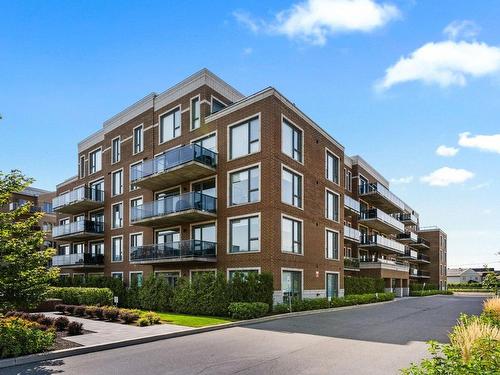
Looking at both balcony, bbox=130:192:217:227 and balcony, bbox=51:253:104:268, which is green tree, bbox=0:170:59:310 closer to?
balcony, bbox=130:192:217:227

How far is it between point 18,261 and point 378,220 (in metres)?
35.6

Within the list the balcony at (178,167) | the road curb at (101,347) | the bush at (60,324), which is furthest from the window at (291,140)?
the bush at (60,324)

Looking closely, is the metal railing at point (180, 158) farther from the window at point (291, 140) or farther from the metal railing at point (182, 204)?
the window at point (291, 140)

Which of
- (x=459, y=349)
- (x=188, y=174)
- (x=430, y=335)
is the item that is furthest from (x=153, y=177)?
(x=459, y=349)

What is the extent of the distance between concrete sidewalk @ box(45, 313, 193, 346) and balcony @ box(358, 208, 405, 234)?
29.2 metres

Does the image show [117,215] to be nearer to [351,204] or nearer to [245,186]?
[245,186]

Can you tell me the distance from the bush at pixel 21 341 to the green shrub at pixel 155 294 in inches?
471

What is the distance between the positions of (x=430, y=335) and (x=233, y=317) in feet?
27.3

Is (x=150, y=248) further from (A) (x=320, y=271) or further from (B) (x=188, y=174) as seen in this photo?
(A) (x=320, y=271)

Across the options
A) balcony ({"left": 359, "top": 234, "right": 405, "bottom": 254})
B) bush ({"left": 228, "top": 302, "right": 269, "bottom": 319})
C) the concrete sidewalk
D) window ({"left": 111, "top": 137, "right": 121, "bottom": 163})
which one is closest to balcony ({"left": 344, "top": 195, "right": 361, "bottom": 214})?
balcony ({"left": 359, "top": 234, "right": 405, "bottom": 254})

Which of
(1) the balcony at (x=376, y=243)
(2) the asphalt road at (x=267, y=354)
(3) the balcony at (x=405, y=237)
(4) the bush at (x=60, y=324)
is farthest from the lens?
(3) the balcony at (x=405, y=237)

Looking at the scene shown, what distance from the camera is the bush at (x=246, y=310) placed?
1822cm

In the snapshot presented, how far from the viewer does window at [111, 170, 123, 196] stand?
3328 centimetres

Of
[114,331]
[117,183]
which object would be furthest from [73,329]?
[117,183]
